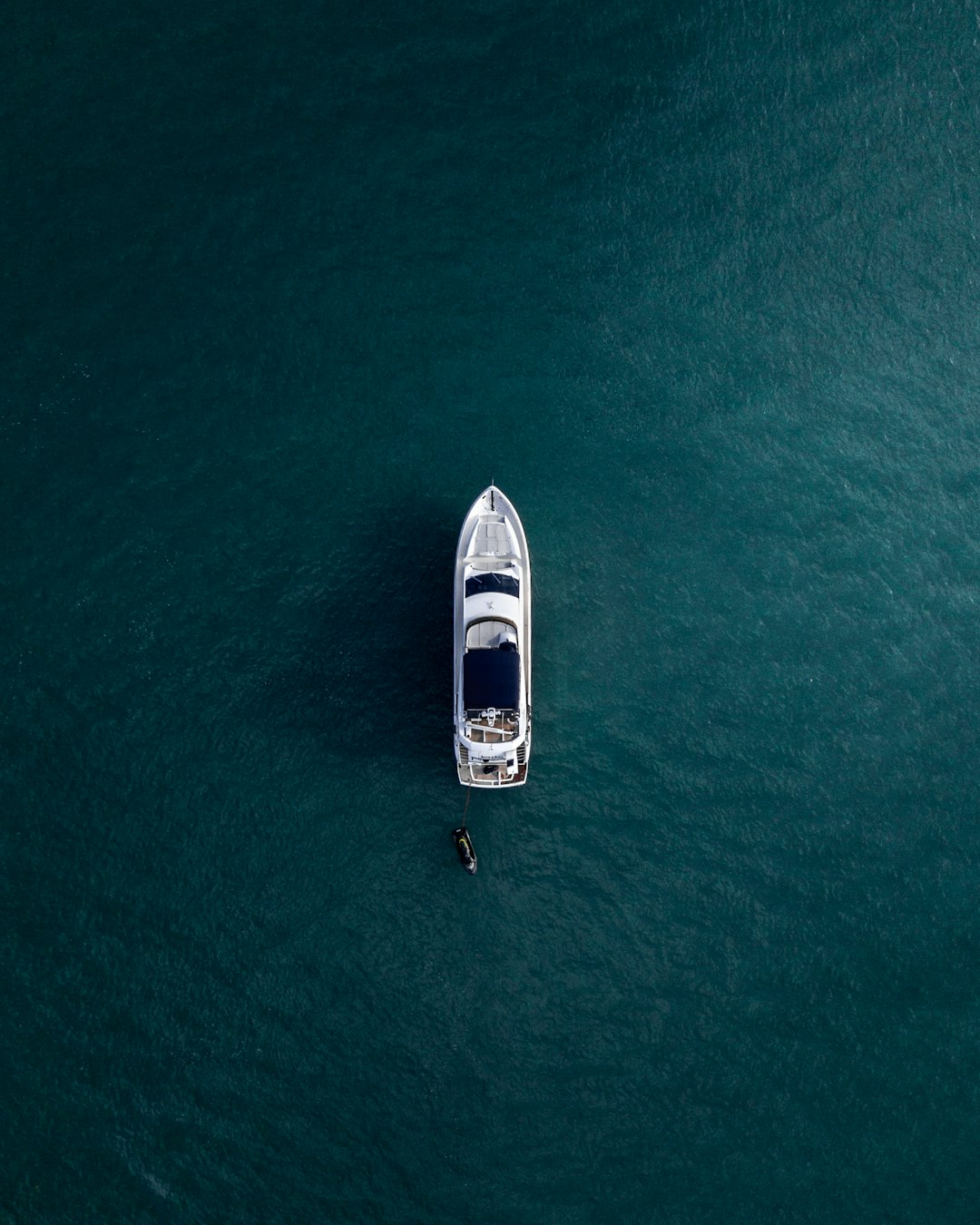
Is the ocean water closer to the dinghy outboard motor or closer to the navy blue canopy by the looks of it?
the dinghy outboard motor

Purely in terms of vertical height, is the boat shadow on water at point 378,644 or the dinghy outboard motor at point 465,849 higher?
the boat shadow on water at point 378,644

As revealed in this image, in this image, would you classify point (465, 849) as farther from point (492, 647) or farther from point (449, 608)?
point (449, 608)

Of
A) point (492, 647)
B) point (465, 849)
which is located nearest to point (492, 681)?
point (492, 647)

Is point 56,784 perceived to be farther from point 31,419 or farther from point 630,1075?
point 630,1075

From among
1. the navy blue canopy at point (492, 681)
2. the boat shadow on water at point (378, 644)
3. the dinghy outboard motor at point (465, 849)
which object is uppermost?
the boat shadow on water at point (378, 644)

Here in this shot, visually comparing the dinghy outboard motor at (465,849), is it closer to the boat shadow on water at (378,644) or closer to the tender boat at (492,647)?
the tender boat at (492,647)

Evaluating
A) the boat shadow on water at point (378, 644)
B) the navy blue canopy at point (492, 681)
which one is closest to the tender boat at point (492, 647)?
the navy blue canopy at point (492, 681)

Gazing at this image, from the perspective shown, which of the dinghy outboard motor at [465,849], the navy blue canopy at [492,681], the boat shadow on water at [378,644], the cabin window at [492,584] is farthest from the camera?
the boat shadow on water at [378,644]
